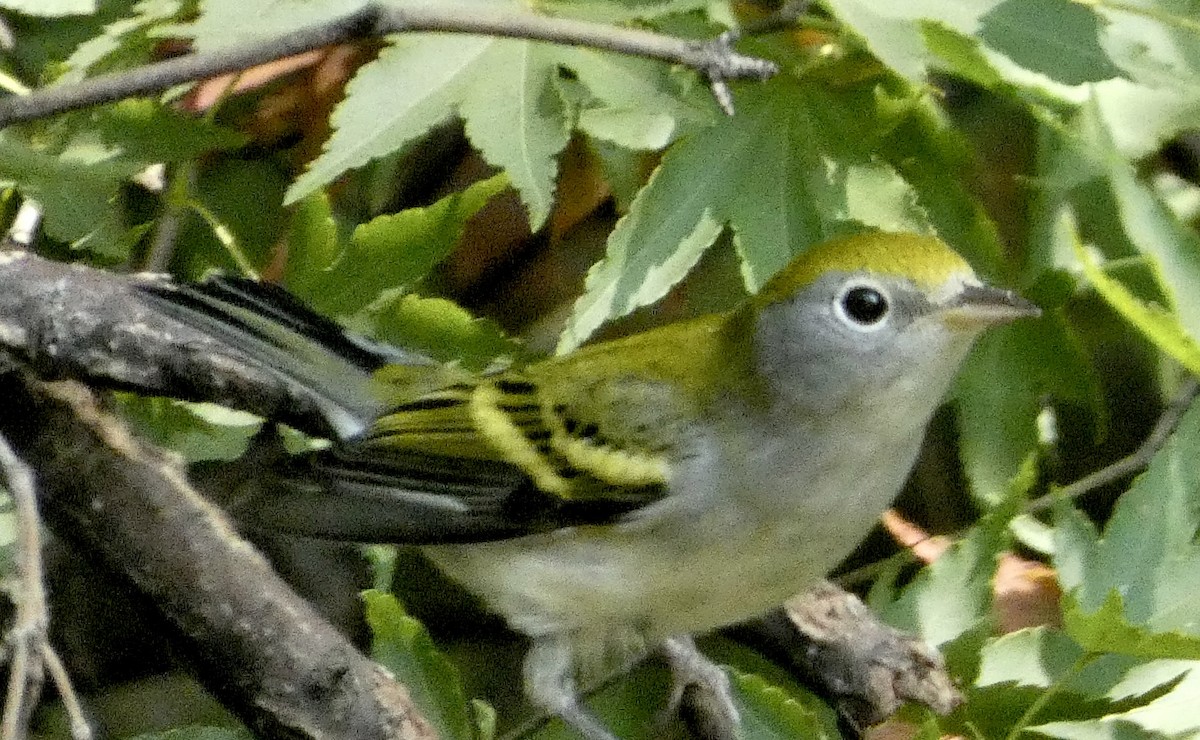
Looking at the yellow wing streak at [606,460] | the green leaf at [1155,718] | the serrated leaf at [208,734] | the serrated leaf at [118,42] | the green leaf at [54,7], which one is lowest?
the green leaf at [1155,718]

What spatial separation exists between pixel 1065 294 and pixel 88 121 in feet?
2.72

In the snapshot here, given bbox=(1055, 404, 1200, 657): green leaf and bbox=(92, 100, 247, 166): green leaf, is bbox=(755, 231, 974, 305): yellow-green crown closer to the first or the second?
bbox=(1055, 404, 1200, 657): green leaf

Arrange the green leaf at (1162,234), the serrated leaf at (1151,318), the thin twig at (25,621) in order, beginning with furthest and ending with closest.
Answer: the green leaf at (1162,234) → the serrated leaf at (1151,318) → the thin twig at (25,621)

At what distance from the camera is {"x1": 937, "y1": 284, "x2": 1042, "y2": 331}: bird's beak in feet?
2.72

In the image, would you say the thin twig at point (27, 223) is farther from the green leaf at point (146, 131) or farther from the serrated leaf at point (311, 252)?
the serrated leaf at point (311, 252)

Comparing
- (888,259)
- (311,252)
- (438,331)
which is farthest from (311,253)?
(888,259)

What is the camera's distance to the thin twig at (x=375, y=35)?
0.75 metres

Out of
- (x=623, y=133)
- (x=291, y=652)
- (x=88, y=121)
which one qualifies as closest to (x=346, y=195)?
(x=88, y=121)

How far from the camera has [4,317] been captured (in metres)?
0.81

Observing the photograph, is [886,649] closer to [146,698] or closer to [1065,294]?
[1065,294]

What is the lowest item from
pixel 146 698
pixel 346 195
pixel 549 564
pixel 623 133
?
pixel 146 698

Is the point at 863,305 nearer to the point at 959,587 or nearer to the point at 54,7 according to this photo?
the point at 959,587

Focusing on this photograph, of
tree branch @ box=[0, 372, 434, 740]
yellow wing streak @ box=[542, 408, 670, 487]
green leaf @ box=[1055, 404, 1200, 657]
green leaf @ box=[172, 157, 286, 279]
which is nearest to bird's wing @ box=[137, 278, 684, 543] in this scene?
yellow wing streak @ box=[542, 408, 670, 487]

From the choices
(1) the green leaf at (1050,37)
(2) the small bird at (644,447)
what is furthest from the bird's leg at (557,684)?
(1) the green leaf at (1050,37)
